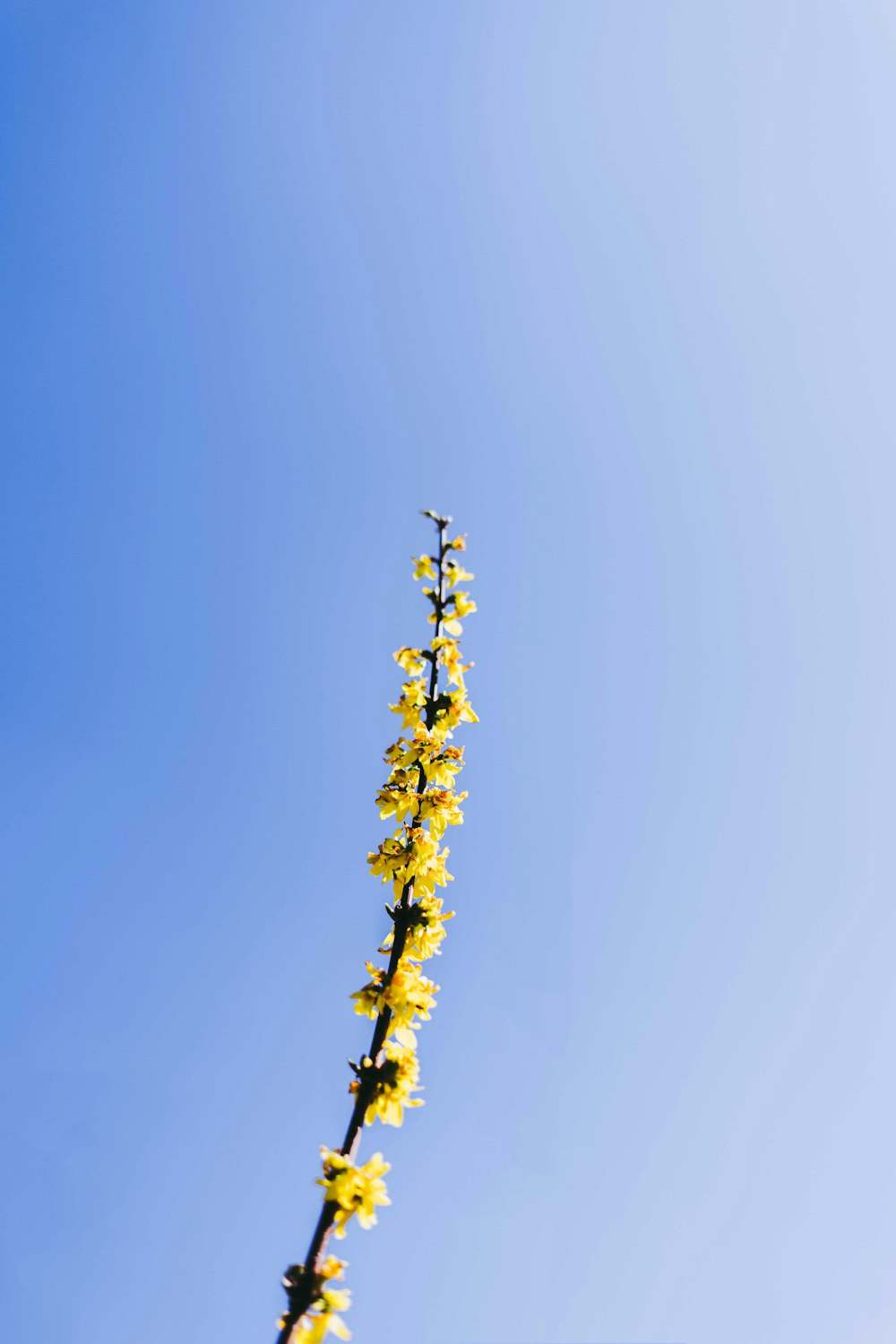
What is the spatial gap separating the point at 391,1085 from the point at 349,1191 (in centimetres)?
64

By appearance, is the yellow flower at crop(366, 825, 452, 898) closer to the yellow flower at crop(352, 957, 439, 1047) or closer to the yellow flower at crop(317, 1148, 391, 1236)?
the yellow flower at crop(352, 957, 439, 1047)

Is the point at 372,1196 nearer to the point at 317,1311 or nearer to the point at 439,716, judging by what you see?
the point at 317,1311

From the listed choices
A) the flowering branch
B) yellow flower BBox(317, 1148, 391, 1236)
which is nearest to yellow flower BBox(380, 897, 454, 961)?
the flowering branch

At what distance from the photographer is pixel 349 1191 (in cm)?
421

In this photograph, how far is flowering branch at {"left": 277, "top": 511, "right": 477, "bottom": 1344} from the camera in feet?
13.7

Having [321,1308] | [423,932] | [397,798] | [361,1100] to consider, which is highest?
[397,798]

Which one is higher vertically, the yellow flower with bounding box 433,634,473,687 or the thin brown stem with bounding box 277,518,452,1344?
the yellow flower with bounding box 433,634,473,687

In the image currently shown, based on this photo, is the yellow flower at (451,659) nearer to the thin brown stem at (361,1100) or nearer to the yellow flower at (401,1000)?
the thin brown stem at (361,1100)

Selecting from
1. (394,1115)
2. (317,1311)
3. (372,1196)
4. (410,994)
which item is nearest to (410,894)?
(410,994)

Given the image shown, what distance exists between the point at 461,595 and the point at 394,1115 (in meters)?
3.98

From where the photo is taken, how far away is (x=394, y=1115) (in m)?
4.66

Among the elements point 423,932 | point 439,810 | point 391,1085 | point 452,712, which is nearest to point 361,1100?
point 391,1085

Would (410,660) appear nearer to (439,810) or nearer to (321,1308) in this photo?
(439,810)

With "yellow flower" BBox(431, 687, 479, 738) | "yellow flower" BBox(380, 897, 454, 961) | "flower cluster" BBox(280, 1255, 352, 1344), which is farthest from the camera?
"yellow flower" BBox(431, 687, 479, 738)
